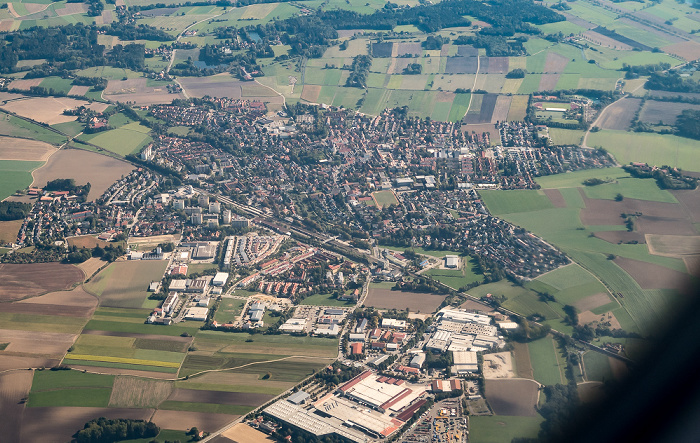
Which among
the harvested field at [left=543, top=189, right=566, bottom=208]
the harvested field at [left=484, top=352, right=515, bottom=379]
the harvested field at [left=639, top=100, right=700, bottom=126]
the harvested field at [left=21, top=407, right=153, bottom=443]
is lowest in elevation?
the harvested field at [left=21, top=407, right=153, bottom=443]

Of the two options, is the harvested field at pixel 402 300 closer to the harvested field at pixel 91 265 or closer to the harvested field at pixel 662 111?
the harvested field at pixel 91 265

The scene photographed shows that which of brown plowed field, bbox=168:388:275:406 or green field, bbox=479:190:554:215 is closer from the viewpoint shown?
brown plowed field, bbox=168:388:275:406

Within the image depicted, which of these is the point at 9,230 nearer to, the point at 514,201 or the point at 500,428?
the point at 514,201

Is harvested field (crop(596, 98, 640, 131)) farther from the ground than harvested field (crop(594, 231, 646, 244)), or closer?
farther from the ground

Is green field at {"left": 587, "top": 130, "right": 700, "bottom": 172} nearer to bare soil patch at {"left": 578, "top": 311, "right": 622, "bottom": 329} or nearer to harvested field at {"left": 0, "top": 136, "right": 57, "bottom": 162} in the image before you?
bare soil patch at {"left": 578, "top": 311, "right": 622, "bottom": 329}

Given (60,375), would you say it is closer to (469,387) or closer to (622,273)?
(469,387)

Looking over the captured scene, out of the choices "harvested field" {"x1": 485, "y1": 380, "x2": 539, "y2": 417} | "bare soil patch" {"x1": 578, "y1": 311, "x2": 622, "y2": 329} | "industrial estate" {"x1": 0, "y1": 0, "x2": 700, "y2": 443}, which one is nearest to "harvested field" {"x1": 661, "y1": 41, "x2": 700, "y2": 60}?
"industrial estate" {"x1": 0, "y1": 0, "x2": 700, "y2": 443}

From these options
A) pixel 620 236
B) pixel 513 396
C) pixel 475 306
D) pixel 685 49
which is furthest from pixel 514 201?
pixel 685 49
